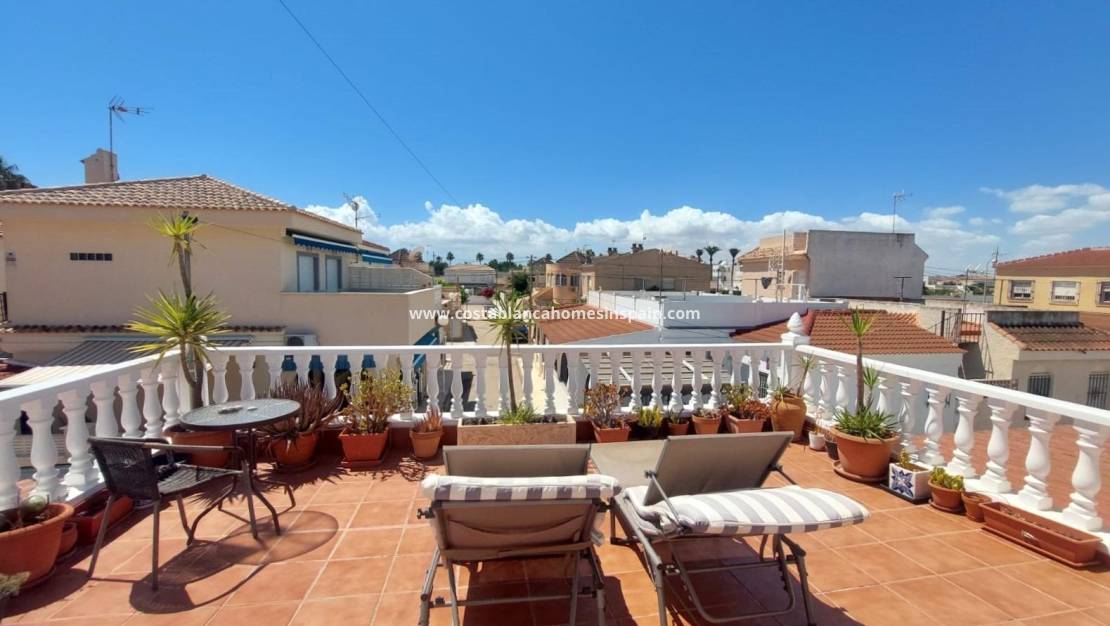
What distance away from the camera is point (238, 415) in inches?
136

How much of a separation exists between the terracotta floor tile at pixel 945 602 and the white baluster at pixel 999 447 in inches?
53.0

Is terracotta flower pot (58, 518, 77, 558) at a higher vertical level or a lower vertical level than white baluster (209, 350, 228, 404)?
lower

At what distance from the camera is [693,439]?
2611 mm

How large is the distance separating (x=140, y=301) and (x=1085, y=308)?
50532 mm

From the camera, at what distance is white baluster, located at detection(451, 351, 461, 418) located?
4973 millimetres

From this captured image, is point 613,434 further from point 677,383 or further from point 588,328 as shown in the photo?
point 588,328

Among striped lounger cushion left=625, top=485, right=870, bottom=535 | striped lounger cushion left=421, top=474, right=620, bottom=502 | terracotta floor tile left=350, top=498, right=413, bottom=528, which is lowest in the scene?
terracotta floor tile left=350, top=498, right=413, bottom=528

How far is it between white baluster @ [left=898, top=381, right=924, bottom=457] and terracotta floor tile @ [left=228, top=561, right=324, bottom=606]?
4912 millimetres

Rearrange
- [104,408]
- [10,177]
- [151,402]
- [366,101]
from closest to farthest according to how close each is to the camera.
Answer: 1. [104,408]
2. [151,402]
3. [366,101]
4. [10,177]

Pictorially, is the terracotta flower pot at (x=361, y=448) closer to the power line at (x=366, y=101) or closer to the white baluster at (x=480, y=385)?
the white baluster at (x=480, y=385)

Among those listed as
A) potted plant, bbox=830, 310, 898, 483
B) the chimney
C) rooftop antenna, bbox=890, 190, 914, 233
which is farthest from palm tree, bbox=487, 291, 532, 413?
rooftop antenna, bbox=890, 190, 914, 233

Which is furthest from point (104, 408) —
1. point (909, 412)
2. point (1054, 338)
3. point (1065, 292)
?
point (1065, 292)

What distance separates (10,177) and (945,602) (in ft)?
152

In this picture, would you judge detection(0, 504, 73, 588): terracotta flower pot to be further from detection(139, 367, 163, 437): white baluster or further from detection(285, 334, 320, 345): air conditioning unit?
detection(285, 334, 320, 345): air conditioning unit
